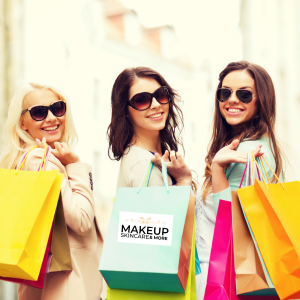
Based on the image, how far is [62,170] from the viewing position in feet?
5.81

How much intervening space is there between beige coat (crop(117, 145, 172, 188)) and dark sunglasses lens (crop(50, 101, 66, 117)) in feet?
1.45

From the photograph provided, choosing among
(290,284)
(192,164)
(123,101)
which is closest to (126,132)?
(123,101)

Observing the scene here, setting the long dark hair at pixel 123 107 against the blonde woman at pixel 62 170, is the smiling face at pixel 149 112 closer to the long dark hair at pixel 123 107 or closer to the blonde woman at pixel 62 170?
the long dark hair at pixel 123 107

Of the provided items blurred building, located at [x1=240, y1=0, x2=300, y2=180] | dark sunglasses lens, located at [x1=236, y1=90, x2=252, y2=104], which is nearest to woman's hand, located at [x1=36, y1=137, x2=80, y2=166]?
dark sunglasses lens, located at [x1=236, y1=90, x2=252, y2=104]

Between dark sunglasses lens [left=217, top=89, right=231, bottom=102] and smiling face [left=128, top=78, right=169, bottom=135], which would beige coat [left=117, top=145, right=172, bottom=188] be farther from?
dark sunglasses lens [left=217, top=89, right=231, bottom=102]

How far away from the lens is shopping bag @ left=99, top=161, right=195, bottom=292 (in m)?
1.29

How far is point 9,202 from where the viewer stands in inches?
56.6

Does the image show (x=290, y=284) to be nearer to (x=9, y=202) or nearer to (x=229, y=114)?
(x=229, y=114)

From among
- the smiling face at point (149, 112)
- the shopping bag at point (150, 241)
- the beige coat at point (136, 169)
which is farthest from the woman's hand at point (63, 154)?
the shopping bag at point (150, 241)

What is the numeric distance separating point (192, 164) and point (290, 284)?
2.76 meters

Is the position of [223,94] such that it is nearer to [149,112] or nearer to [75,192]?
[149,112]

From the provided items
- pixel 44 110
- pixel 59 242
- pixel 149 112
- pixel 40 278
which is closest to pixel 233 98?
pixel 149 112

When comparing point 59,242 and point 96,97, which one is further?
point 96,97

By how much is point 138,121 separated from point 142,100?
120 mm
